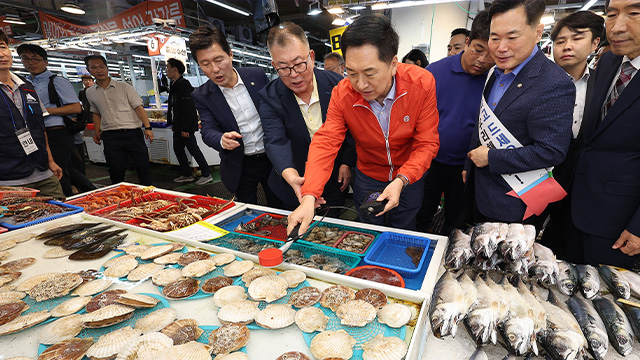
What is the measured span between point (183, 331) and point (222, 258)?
0.43 meters

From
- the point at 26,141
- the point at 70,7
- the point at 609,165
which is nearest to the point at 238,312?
the point at 609,165

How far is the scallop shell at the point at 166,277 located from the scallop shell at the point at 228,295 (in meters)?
0.23

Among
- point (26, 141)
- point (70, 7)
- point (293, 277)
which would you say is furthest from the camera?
point (70, 7)

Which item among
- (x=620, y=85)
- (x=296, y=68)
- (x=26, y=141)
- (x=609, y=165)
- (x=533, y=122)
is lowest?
(x=609, y=165)

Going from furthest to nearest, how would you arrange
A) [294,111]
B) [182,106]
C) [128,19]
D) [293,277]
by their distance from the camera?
[128,19] → [182,106] → [294,111] → [293,277]

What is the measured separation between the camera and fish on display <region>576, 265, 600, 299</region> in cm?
106

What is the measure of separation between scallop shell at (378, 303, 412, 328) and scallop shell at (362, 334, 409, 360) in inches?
2.6

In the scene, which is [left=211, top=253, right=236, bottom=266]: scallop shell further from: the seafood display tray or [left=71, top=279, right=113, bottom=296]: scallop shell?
the seafood display tray

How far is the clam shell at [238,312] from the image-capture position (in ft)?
3.26

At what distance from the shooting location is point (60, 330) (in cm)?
95

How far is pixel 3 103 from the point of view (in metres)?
2.32

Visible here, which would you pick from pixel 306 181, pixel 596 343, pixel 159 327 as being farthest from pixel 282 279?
pixel 596 343

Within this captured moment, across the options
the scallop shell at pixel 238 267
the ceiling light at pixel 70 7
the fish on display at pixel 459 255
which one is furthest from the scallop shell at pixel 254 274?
the ceiling light at pixel 70 7

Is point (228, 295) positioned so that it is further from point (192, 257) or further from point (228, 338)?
point (192, 257)
